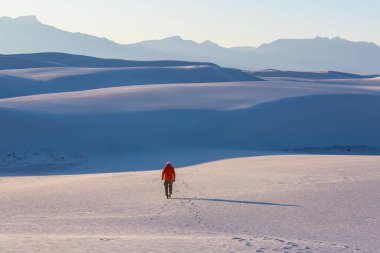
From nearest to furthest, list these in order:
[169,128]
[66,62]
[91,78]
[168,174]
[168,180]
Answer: [168,180]
[168,174]
[169,128]
[91,78]
[66,62]

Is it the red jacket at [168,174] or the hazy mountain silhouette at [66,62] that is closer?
the red jacket at [168,174]

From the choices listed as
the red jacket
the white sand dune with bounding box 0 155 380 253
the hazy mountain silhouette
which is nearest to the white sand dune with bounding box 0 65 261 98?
the hazy mountain silhouette

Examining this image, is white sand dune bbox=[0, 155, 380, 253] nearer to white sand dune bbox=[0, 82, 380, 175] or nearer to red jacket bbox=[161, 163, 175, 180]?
red jacket bbox=[161, 163, 175, 180]

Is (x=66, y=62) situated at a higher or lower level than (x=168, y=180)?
higher

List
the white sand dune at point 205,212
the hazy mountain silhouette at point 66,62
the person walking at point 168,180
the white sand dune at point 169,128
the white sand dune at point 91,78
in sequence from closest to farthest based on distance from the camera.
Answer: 1. the white sand dune at point 205,212
2. the person walking at point 168,180
3. the white sand dune at point 169,128
4. the white sand dune at point 91,78
5. the hazy mountain silhouette at point 66,62

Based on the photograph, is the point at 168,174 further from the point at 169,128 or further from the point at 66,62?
the point at 66,62

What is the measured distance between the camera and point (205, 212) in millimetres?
14508

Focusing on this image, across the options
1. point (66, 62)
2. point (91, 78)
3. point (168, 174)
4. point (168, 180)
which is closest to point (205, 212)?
point (168, 180)

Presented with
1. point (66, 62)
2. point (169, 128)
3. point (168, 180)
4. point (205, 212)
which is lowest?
point (205, 212)

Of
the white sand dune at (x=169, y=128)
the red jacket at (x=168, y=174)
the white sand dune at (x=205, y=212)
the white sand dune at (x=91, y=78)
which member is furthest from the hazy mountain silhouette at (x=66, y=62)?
the red jacket at (x=168, y=174)

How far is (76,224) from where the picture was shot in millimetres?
13258

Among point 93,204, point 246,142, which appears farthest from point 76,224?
point 246,142

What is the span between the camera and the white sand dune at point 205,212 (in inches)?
413

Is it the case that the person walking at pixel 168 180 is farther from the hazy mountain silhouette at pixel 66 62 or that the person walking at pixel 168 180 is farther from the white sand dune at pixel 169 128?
the hazy mountain silhouette at pixel 66 62
